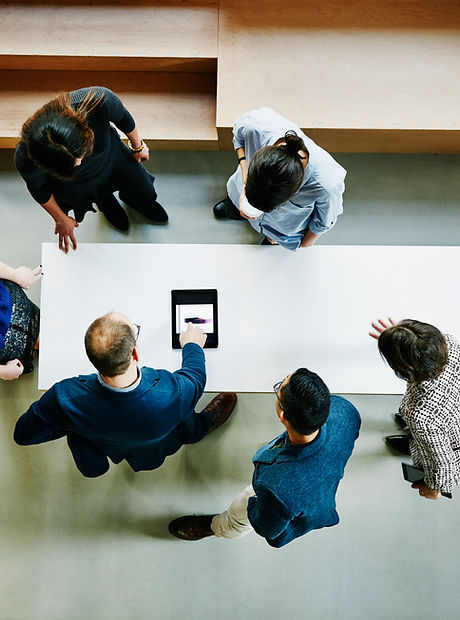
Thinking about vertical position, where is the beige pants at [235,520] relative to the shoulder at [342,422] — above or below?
below

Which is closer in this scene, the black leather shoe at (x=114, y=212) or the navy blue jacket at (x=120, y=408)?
the navy blue jacket at (x=120, y=408)

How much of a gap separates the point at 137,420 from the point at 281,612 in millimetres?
1555

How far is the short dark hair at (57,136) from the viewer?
1.65 metres

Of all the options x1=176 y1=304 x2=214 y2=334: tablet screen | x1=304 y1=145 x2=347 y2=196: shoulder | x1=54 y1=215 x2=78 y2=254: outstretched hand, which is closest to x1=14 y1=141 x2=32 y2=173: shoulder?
x1=54 y1=215 x2=78 y2=254: outstretched hand

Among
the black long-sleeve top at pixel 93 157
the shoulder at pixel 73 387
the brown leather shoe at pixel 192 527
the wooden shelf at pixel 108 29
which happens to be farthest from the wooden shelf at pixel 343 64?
the brown leather shoe at pixel 192 527

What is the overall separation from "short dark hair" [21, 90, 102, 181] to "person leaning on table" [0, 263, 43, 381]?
55cm

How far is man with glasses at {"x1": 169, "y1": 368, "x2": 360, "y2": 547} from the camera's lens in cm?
148

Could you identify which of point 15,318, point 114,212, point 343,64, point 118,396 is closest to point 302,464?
point 118,396

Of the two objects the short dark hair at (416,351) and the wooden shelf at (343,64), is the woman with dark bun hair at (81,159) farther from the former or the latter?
the short dark hair at (416,351)

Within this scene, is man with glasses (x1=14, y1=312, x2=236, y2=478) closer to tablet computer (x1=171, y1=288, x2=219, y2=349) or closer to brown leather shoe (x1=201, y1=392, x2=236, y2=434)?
tablet computer (x1=171, y1=288, x2=219, y2=349)

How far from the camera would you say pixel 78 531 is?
257 centimetres

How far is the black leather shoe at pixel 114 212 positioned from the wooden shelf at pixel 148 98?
0.42 meters

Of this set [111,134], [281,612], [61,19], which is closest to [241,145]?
[111,134]

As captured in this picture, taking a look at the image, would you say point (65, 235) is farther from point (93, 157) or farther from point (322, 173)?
point (322, 173)
